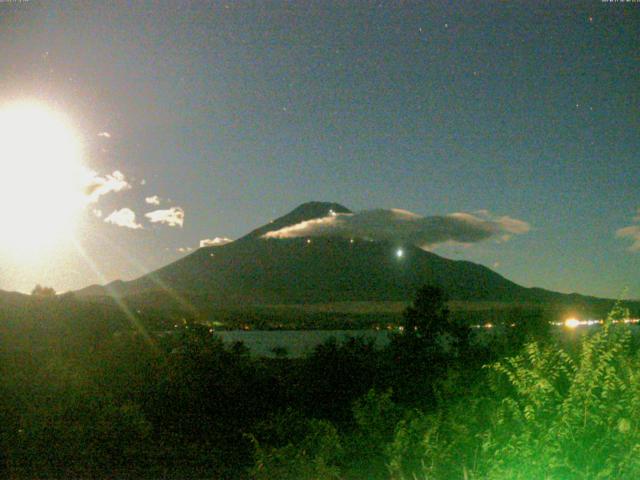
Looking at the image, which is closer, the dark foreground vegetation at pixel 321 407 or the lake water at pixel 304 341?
the dark foreground vegetation at pixel 321 407

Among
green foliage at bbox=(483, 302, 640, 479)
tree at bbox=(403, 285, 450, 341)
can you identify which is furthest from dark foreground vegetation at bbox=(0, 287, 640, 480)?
tree at bbox=(403, 285, 450, 341)

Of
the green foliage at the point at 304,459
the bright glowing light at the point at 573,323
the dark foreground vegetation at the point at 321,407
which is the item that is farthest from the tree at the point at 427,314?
the green foliage at the point at 304,459

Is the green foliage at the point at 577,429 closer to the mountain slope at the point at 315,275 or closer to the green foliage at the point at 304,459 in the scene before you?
the green foliage at the point at 304,459

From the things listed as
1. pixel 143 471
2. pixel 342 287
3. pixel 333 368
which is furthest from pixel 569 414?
pixel 342 287

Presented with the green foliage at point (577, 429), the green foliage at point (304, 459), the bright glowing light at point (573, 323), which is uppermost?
the bright glowing light at point (573, 323)

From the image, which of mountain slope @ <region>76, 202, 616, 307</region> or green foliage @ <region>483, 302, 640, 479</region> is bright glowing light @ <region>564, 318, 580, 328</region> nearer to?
green foliage @ <region>483, 302, 640, 479</region>

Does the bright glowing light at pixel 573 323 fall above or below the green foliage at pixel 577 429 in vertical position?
above

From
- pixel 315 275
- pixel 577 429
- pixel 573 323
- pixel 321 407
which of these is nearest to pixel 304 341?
pixel 321 407

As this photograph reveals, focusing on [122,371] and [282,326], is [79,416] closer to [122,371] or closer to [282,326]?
[122,371]
